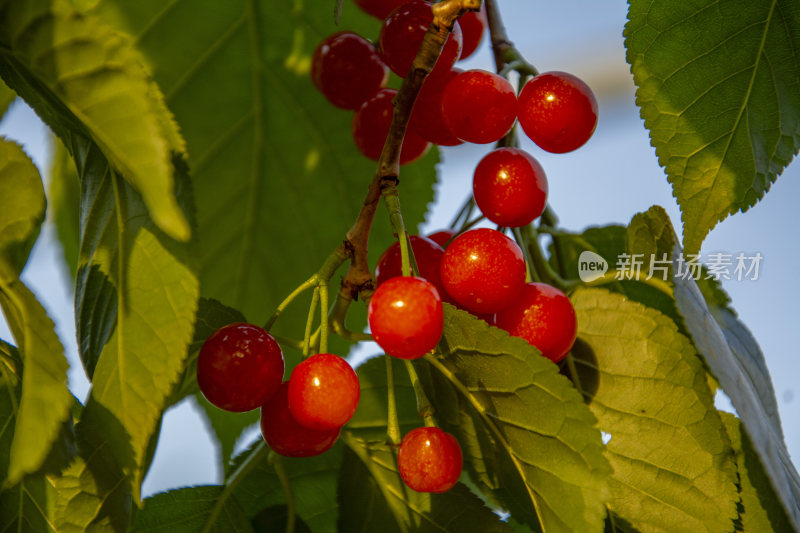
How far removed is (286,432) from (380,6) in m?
0.30

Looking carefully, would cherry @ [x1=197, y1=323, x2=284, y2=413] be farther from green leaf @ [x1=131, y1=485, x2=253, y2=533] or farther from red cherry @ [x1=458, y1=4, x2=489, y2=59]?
red cherry @ [x1=458, y1=4, x2=489, y2=59]

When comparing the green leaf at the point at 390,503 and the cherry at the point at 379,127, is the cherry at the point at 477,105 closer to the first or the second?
the cherry at the point at 379,127

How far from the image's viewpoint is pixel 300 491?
544mm

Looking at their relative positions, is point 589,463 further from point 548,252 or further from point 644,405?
point 548,252

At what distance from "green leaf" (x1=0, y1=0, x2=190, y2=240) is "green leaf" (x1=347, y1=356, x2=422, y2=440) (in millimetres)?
256

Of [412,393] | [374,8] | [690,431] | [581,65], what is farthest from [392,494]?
[581,65]

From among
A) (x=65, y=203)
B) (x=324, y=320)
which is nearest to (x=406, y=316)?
(x=324, y=320)

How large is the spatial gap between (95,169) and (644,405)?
316 mm

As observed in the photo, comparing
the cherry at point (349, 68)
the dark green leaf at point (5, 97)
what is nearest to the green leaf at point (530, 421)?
the cherry at point (349, 68)

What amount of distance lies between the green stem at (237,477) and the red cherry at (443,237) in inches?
6.6

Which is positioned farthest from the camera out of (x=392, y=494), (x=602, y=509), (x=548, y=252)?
(x=548, y=252)

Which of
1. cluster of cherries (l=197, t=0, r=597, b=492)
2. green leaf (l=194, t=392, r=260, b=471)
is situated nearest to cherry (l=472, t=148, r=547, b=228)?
cluster of cherries (l=197, t=0, r=597, b=492)

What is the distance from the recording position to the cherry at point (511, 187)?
0.48 metres

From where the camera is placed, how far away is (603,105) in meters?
2.32
